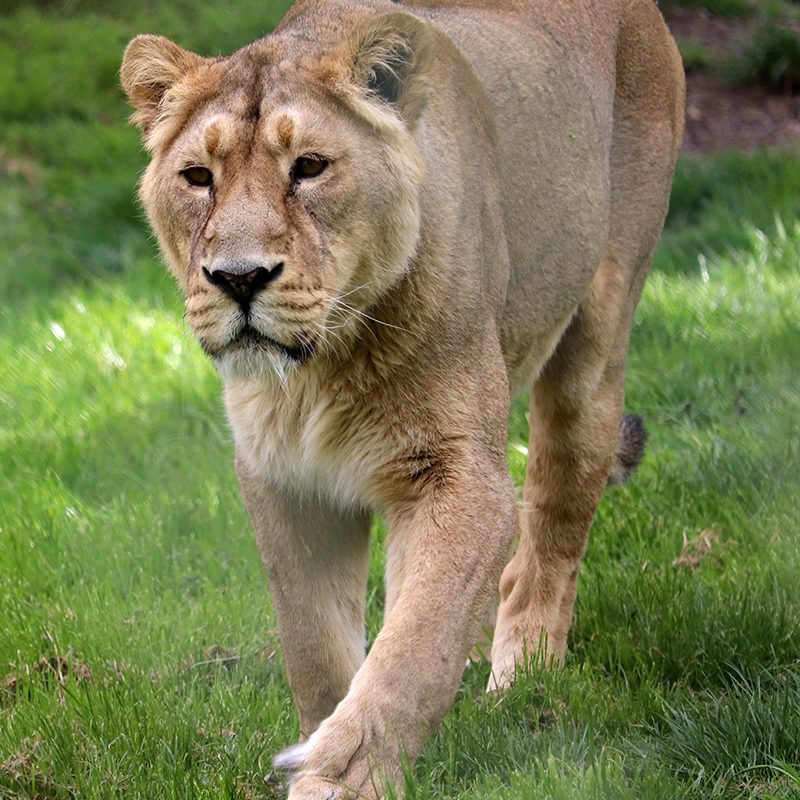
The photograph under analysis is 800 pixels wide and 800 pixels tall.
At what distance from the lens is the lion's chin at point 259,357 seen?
3.05 metres

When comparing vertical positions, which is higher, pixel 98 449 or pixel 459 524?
pixel 459 524

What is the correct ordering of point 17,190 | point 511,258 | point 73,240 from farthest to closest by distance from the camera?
point 17,190 < point 73,240 < point 511,258

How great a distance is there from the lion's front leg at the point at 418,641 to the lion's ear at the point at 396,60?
32.9 inches

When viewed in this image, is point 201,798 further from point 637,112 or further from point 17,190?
point 17,190

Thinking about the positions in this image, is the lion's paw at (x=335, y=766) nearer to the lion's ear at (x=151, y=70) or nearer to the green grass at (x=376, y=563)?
the green grass at (x=376, y=563)

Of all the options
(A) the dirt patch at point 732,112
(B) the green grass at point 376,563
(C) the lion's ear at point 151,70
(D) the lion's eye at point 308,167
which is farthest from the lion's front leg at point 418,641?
(A) the dirt patch at point 732,112

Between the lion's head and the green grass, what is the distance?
36.2 inches

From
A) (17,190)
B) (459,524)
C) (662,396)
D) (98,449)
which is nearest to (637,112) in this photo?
(662,396)

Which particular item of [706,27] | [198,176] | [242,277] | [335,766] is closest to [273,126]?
[198,176]

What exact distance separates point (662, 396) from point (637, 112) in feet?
4.94

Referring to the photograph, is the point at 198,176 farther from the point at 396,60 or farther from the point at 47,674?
the point at 47,674

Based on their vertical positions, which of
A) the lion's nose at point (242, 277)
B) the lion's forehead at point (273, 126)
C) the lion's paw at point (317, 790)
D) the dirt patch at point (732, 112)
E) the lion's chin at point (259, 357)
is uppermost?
the lion's forehead at point (273, 126)

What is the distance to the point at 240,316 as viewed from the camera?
299cm

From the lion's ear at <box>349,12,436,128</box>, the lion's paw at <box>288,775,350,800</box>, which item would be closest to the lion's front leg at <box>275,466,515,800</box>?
the lion's paw at <box>288,775,350,800</box>
